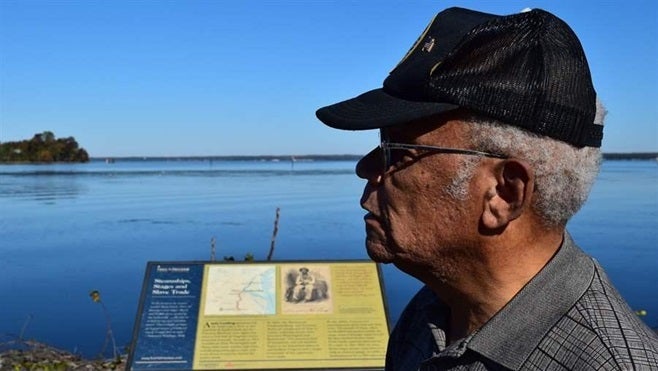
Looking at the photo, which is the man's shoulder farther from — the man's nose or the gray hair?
the man's nose

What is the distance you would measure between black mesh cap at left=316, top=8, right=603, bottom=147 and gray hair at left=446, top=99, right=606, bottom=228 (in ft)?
0.07

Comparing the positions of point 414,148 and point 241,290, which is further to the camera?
point 241,290

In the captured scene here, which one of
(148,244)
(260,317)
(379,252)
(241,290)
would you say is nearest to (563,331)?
(379,252)

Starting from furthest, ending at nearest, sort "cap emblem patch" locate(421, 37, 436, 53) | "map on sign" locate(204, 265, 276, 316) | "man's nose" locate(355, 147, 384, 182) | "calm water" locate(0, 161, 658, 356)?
"calm water" locate(0, 161, 658, 356)
"map on sign" locate(204, 265, 276, 316)
"man's nose" locate(355, 147, 384, 182)
"cap emblem patch" locate(421, 37, 436, 53)

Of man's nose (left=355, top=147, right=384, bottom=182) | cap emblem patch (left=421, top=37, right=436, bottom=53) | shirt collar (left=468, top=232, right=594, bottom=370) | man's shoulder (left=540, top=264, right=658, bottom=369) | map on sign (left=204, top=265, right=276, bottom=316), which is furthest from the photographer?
map on sign (left=204, top=265, right=276, bottom=316)

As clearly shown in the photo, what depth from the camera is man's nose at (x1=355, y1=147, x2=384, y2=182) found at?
181 centimetres

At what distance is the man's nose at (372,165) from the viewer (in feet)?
5.93

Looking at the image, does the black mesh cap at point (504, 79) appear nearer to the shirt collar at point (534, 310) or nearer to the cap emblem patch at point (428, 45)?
the cap emblem patch at point (428, 45)

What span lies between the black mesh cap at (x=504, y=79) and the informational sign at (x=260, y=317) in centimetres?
325

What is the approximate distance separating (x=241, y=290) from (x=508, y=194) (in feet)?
11.9

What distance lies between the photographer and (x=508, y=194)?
162 centimetres

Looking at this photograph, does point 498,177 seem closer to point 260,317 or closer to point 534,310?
point 534,310

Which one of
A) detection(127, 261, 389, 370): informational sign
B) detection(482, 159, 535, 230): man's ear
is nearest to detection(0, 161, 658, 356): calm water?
detection(127, 261, 389, 370): informational sign

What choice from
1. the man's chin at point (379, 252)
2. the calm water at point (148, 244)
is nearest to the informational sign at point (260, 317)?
the man's chin at point (379, 252)
